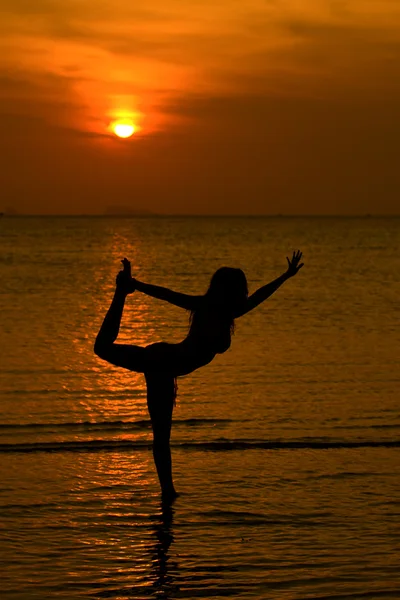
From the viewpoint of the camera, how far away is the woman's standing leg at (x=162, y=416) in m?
9.20

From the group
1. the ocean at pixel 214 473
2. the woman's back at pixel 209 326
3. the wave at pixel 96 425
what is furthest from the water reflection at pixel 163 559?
the wave at pixel 96 425

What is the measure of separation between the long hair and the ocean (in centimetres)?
176

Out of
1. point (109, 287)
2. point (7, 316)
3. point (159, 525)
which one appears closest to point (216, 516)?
point (159, 525)

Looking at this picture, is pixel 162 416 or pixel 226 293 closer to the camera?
pixel 226 293

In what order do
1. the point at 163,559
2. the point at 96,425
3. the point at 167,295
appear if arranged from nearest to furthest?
the point at 163,559 < the point at 167,295 < the point at 96,425

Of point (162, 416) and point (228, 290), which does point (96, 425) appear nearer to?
point (162, 416)

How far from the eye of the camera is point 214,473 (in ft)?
34.7

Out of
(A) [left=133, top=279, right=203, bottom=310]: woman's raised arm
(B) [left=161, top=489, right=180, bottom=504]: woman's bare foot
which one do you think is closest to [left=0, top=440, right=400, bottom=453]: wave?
(B) [left=161, top=489, right=180, bottom=504]: woman's bare foot

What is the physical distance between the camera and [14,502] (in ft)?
31.3

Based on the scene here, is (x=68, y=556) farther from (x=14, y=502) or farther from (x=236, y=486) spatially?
(x=236, y=486)

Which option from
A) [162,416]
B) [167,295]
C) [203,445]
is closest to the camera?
[167,295]

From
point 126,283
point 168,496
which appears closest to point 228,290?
point 126,283

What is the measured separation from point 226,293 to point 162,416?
1244 mm

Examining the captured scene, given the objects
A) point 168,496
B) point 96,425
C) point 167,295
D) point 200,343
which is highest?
point 167,295
